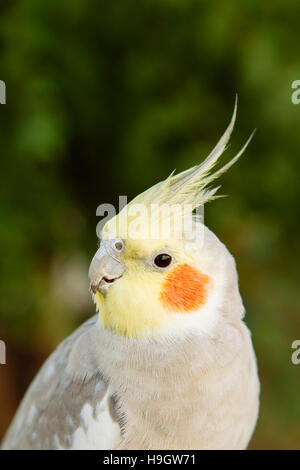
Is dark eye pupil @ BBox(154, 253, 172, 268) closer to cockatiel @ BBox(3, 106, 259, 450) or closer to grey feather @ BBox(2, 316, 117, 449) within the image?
cockatiel @ BBox(3, 106, 259, 450)

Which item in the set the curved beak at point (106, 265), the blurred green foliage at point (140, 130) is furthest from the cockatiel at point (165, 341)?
the blurred green foliage at point (140, 130)

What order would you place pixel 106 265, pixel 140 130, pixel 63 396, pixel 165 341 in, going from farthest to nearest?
1. pixel 140 130
2. pixel 63 396
3. pixel 165 341
4. pixel 106 265

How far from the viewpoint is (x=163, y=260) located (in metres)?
1.29

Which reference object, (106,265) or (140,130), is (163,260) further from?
(140,130)

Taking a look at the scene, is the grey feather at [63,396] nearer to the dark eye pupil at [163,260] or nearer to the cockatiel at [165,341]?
the cockatiel at [165,341]

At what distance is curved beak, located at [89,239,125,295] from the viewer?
1.27m

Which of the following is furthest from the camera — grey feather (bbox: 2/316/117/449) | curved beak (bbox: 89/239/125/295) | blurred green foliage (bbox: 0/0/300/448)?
blurred green foliage (bbox: 0/0/300/448)

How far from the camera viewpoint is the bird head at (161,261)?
4.18ft

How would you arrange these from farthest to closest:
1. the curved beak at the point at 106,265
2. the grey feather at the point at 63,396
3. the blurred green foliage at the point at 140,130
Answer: the blurred green foliage at the point at 140,130
the grey feather at the point at 63,396
the curved beak at the point at 106,265

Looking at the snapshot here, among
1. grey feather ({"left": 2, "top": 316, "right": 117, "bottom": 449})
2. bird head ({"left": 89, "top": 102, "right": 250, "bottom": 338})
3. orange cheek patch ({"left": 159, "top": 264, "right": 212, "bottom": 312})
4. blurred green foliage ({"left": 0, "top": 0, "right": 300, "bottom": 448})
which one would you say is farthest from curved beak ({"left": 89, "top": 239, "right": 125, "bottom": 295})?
blurred green foliage ({"left": 0, "top": 0, "right": 300, "bottom": 448})

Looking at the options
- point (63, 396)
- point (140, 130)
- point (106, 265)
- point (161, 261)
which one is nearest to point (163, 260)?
point (161, 261)

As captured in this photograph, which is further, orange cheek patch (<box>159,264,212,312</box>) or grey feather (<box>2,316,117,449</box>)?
grey feather (<box>2,316,117,449</box>)

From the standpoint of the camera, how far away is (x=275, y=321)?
2486mm
